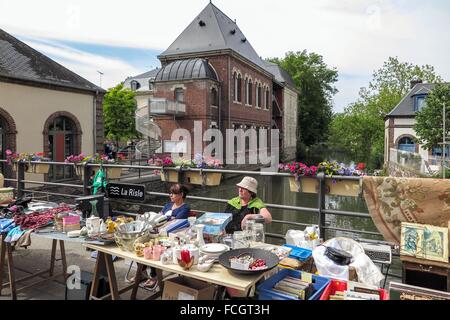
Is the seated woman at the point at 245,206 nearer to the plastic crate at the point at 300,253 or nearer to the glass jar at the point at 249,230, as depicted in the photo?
the glass jar at the point at 249,230

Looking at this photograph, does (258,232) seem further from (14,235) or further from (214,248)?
(14,235)

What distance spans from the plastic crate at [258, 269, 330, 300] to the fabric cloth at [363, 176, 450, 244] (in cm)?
109

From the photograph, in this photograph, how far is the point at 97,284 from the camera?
3148 mm

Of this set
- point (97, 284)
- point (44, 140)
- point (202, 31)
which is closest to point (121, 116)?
point (202, 31)

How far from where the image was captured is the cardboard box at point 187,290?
2604 mm

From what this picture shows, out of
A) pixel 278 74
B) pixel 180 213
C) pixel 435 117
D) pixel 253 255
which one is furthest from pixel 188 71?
pixel 253 255

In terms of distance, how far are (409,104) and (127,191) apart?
30.9 meters

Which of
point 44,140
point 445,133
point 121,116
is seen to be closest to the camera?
point 44,140

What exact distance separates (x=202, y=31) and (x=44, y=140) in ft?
54.0

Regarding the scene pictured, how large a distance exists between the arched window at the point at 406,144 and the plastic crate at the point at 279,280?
30.1m

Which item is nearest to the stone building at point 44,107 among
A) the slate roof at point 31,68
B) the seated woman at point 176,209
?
the slate roof at point 31,68

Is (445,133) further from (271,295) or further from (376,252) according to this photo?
(271,295)

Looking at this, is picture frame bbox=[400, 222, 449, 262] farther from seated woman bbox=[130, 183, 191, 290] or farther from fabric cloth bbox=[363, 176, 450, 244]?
seated woman bbox=[130, 183, 191, 290]

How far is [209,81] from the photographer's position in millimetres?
23000
